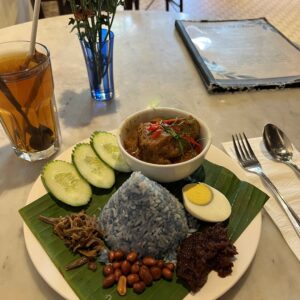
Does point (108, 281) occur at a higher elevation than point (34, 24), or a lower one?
lower

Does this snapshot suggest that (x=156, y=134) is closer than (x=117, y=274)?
No

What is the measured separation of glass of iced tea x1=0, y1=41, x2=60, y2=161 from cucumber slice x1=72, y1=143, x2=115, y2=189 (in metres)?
0.17

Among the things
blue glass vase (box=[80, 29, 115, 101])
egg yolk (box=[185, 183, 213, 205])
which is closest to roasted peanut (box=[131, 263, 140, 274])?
egg yolk (box=[185, 183, 213, 205])

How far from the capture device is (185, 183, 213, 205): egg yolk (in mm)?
896

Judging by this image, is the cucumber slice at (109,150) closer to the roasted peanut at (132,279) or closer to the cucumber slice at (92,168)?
the cucumber slice at (92,168)

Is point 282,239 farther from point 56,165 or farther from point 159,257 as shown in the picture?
point 56,165

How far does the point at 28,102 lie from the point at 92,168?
0.29 metres

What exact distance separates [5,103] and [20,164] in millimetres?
221

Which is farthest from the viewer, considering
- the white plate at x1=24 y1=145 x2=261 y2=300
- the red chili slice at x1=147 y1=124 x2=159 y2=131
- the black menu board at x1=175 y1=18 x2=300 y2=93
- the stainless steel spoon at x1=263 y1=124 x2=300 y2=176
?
the black menu board at x1=175 y1=18 x2=300 y2=93

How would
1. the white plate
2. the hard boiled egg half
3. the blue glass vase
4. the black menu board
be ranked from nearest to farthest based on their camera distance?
the white plate < the hard boiled egg half < the blue glass vase < the black menu board

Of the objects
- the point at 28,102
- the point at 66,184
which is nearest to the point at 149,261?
the point at 66,184

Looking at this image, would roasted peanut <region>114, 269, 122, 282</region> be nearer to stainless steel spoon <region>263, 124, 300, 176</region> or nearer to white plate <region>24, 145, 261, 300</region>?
white plate <region>24, 145, 261, 300</region>

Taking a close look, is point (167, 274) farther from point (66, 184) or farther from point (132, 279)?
point (66, 184)

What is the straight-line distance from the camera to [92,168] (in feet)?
3.33
